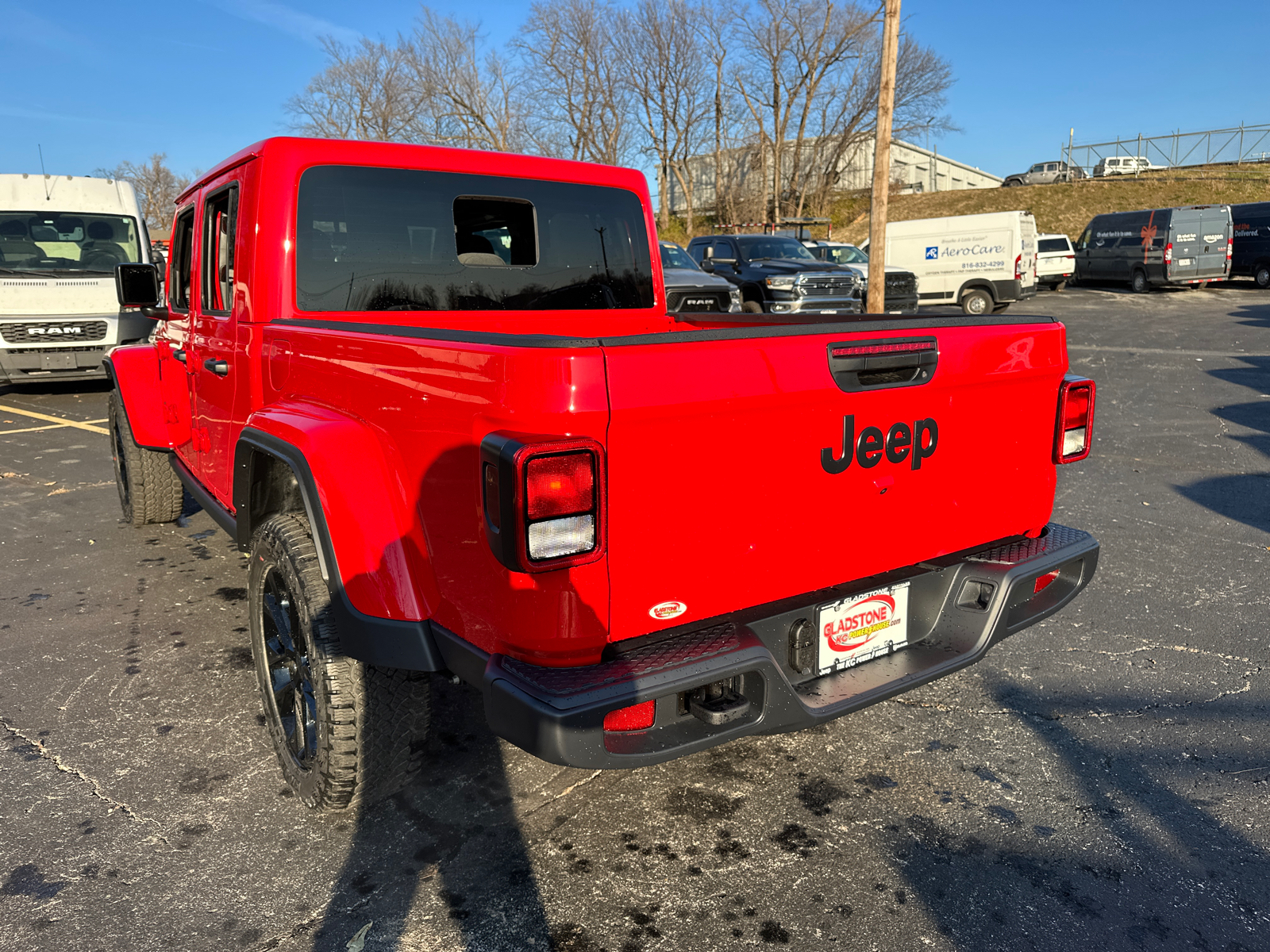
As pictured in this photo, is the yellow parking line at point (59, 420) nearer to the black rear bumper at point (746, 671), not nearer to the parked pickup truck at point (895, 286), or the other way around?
the black rear bumper at point (746, 671)

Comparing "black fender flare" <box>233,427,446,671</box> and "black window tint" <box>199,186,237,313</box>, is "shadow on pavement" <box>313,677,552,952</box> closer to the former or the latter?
"black fender flare" <box>233,427,446,671</box>

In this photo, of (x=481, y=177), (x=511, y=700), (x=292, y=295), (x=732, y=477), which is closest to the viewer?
(x=511, y=700)

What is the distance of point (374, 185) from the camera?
135 inches

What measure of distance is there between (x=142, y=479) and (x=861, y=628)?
4.96 m

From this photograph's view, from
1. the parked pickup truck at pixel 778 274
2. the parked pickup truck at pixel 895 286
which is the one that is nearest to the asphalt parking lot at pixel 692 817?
the parked pickup truck at pixel 778 274

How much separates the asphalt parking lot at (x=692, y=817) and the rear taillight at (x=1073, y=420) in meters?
0.43

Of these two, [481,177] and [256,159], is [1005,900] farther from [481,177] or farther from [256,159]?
[256,159]

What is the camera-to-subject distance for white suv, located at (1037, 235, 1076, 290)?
88.3ft

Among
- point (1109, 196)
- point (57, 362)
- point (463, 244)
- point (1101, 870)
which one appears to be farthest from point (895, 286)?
point (1109, 196)

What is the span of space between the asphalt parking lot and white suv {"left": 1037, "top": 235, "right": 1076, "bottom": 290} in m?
24.7

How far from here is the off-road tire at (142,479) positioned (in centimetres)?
579

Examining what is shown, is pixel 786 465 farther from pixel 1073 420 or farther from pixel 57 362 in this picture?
pixel 57 362

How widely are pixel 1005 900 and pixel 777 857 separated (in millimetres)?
619

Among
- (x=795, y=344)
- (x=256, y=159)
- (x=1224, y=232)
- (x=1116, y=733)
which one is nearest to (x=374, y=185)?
(x=256, y=159)
